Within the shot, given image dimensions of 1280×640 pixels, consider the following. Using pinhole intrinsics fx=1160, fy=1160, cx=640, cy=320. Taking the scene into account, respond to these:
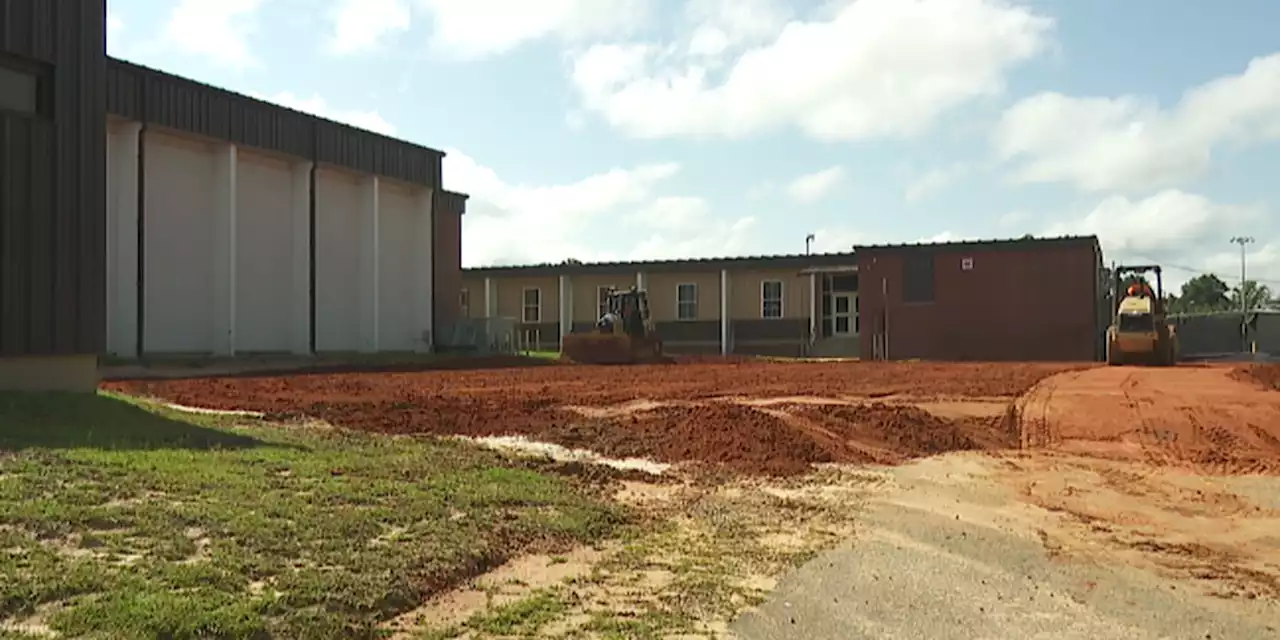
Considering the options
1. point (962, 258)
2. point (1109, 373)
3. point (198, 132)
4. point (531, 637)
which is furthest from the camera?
point (962, 258)

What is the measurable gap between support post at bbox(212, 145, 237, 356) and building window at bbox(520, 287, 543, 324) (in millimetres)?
23415

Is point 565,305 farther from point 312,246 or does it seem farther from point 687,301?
point 312,246

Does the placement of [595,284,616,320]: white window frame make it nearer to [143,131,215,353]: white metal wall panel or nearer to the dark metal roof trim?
the dark metal roof trim

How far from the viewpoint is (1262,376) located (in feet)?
79.8

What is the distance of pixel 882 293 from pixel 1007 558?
37.2 m

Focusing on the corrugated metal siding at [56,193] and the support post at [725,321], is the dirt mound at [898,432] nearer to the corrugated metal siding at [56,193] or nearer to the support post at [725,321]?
the corrugated metal siding at [56,193]

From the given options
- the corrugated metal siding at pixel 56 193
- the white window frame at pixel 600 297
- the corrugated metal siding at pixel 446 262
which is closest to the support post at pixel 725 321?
the white window frame at pixel 600 297

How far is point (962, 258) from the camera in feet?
145

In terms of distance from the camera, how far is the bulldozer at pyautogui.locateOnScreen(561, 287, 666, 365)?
1519 inches

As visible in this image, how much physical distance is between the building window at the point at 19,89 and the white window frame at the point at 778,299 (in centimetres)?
3934

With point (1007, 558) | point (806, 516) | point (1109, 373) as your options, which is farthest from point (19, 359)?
point (1109, 373)

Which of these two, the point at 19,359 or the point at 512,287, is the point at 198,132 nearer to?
the point at 19,359

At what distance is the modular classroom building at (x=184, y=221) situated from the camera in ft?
49.9

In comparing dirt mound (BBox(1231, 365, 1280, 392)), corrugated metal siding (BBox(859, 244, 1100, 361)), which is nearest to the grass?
dirt mound (BBox(1231, 365, 1280, 392))
